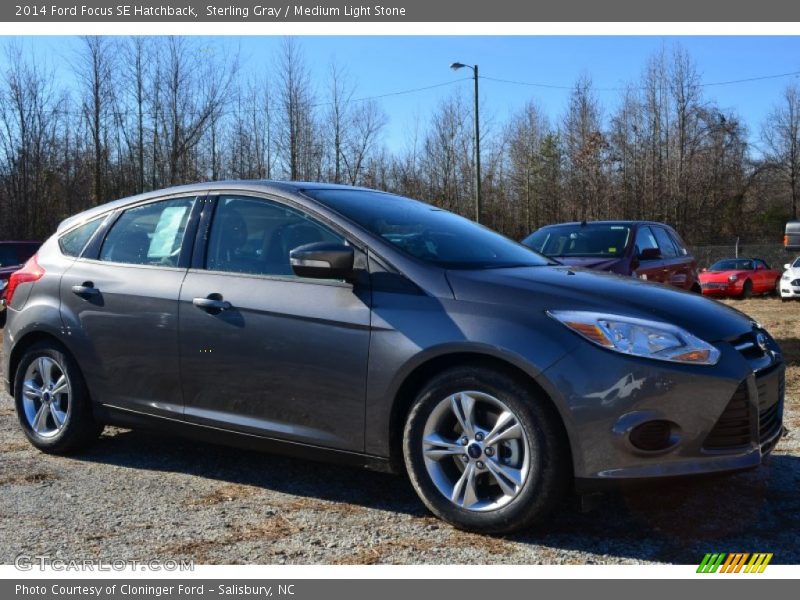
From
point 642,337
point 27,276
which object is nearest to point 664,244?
point 642,337

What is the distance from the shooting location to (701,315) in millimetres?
3541

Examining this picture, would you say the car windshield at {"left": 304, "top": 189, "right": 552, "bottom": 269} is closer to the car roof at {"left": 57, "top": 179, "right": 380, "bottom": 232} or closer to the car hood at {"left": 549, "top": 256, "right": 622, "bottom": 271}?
the car roof at {"left": 57, "top": 179, "right": 380, "bottom": 232}

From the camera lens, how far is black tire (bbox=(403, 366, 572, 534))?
3.25 meters

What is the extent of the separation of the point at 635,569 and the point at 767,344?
4.62 feet

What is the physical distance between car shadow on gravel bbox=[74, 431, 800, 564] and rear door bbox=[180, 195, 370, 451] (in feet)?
1.65

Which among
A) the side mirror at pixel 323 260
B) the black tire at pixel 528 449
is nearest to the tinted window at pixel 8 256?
the side mirror at pixel 323 260

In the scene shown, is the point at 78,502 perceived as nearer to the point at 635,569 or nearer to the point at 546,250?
the point at 635,569

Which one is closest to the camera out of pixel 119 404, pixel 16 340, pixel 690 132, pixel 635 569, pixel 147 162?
pixel 635 569

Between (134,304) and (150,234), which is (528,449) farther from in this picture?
(150,234)

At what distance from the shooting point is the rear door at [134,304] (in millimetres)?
4312

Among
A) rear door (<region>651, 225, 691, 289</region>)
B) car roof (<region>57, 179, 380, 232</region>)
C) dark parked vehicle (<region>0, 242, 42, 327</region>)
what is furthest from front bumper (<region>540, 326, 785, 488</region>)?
dark parked vehicle (<region>0, 242, 42, 327</region>)

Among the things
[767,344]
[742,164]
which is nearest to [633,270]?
[767,344]

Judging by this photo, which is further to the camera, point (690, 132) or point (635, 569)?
point (690, 132)

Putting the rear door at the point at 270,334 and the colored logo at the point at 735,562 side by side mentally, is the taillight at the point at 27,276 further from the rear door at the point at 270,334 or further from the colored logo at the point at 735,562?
the colored logo at the point at 735,562
